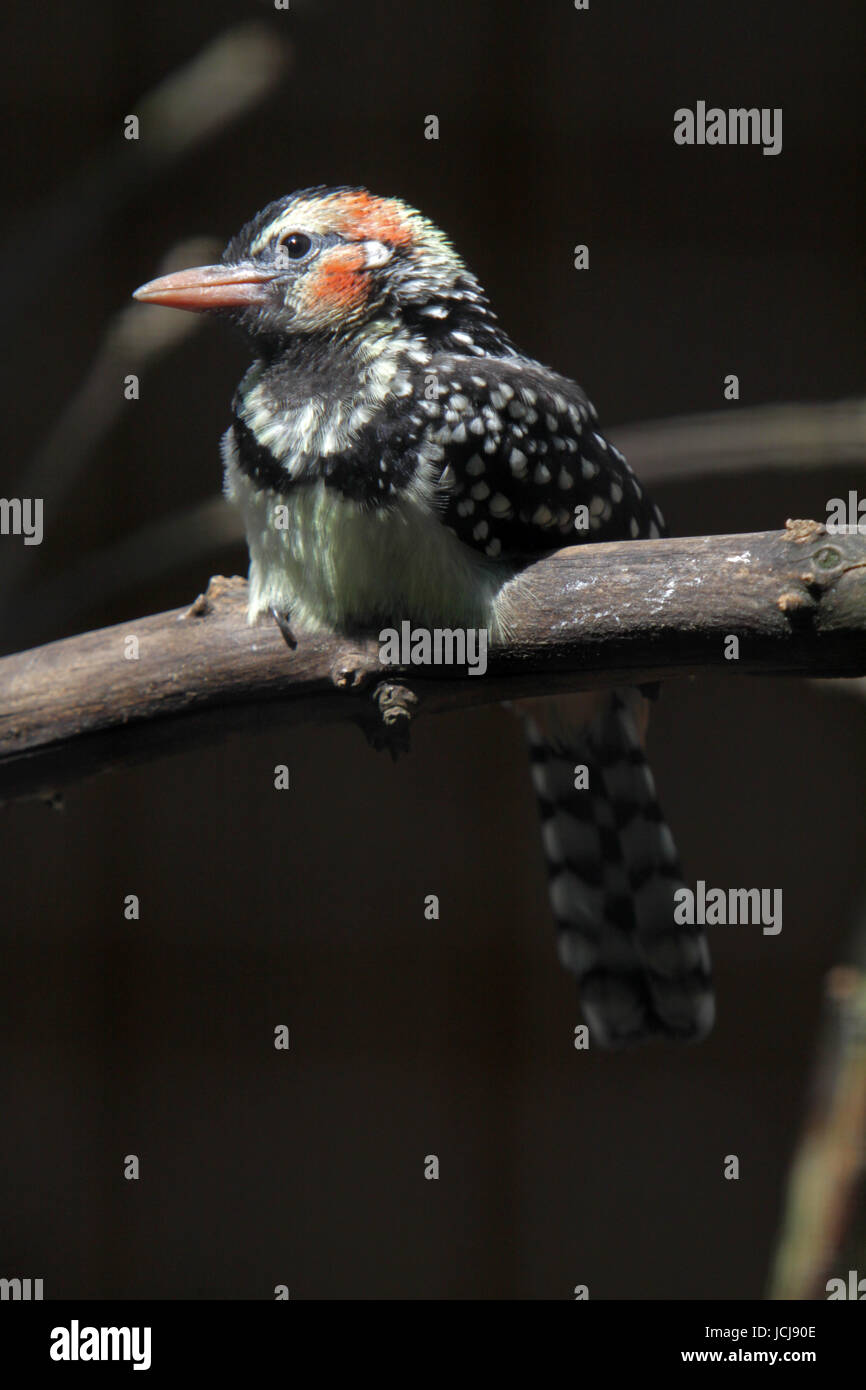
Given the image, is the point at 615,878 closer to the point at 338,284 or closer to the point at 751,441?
the point at 751,441

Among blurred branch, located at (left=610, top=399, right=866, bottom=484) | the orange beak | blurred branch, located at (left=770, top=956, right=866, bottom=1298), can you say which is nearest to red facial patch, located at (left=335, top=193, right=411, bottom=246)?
the orange beak

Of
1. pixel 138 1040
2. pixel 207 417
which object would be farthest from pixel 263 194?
pixel 138 1040

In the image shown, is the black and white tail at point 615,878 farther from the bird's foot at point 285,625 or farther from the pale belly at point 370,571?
the bird's foot at point 285,625

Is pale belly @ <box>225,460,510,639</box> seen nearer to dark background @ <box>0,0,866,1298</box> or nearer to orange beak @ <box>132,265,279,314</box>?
orange beak @ <box>132,265,279,314</box>

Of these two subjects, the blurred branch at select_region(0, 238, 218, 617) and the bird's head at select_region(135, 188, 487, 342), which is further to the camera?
the blurred branch at select_region(0, 238, 218, 617)

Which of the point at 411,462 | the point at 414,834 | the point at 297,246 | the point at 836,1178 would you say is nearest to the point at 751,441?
the point at 411,462
